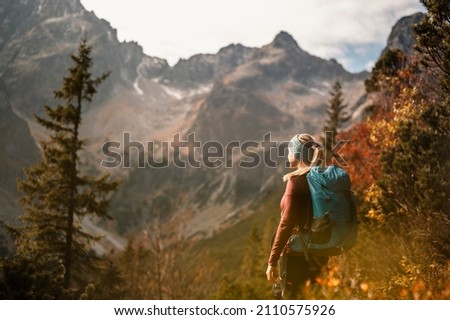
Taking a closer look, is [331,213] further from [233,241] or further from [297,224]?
[233,241]

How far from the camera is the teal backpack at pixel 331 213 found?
5059 mm

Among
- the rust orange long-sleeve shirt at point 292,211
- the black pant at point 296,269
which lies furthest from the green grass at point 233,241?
the rust orange long-sleeve shirt at point 292,211

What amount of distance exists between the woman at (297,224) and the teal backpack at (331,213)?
0.37ft

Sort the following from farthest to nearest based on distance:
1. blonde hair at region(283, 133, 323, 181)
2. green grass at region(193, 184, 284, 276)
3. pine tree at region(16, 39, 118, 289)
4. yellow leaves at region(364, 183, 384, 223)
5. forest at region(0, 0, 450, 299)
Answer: green grass at region(193, 184, 284, 276) → pine tree at region(16, 39, 118, 289) → yellow leaves at region(364, 183, 384, 223) → forest at region(0, 0, 450, 299) → blonde hair at region(283, 133, 323, 181)

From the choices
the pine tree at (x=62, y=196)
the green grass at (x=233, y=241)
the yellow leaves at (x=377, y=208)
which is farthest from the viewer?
the green grass at (x=233, y=241)

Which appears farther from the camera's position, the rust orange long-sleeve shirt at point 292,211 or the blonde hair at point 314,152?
the blonde hair at point 314,152

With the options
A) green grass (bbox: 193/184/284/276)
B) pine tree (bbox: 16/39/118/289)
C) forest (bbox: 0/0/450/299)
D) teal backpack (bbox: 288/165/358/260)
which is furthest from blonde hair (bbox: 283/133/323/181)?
green grass (bbox: 193/184/284/276)

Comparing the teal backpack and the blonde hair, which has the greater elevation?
the blonde hair

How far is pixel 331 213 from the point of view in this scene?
5.06 m

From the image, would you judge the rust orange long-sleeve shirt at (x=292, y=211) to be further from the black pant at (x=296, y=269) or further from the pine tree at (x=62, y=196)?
the pine tree at (x=62, y=196)

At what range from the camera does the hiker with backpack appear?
5.06 meters

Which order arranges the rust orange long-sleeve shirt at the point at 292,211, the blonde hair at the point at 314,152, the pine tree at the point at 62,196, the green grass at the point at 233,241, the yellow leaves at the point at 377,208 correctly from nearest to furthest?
the rust orange long-sleeve shirt at the point at 292,211 → the blonde hair at the point at 314,152 → the yellow leaves at the point at 377,208 → the pine tree at the point at 62,196 → the green grass at the point at 233,241

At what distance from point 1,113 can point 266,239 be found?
134 m

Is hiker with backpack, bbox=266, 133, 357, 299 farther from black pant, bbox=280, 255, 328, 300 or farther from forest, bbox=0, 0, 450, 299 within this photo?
forest, bbox=0, 0, 450, 299
